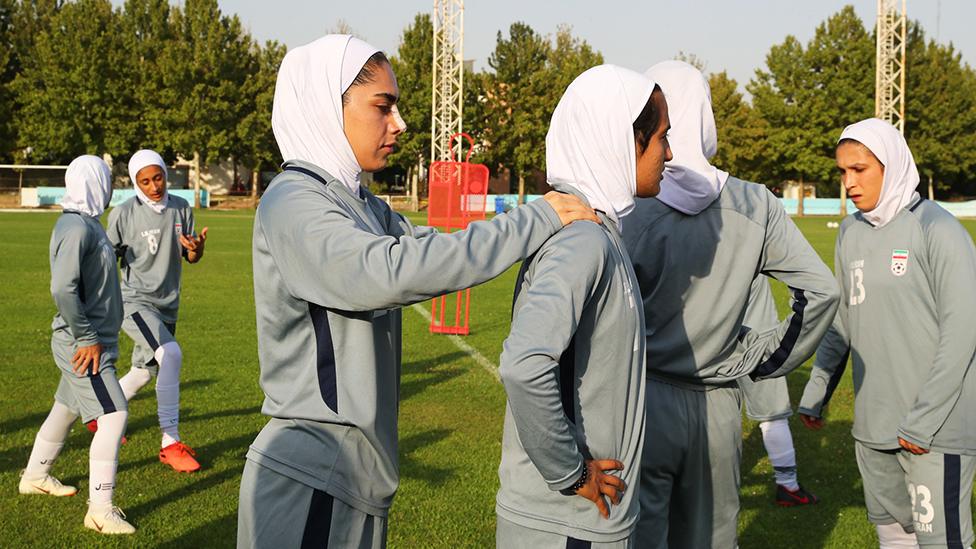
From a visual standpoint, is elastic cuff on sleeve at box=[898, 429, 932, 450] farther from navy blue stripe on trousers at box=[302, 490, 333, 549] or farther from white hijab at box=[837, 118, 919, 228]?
navy blue stripe on trousers at box=[302, 490, 333, 549]

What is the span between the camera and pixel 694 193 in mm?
Result: 3596

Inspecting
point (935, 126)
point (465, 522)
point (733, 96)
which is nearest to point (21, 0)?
point (733, 96)

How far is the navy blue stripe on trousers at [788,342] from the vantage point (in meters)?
3.75

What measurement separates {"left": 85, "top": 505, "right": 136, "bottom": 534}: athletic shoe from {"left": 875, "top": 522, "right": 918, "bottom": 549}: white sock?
4285 millimetres

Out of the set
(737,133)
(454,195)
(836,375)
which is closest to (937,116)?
(737,133)

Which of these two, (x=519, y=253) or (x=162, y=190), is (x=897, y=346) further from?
(x=162, y=190)

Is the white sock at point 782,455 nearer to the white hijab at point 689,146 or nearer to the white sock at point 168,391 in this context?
the white hijab at point 689,146

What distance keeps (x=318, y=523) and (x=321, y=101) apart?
1.27 m

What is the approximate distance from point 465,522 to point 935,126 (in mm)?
65759

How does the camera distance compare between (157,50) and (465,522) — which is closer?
(465,522)

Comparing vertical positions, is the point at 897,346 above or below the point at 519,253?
below

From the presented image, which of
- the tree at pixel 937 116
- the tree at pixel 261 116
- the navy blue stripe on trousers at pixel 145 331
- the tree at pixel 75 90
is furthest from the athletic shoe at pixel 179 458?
the tree at pixel 937 116

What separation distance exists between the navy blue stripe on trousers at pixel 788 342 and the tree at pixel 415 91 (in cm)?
5611

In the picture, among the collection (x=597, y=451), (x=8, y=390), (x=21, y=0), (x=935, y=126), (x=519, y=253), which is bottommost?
(x=8, y=390)
